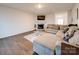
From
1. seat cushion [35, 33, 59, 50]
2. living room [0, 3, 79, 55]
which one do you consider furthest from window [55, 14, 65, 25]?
seat cushion [35, 33, 59, 50]

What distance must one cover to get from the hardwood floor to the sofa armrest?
0.66 meters

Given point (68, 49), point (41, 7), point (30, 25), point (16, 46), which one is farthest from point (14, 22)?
point (68, 49)

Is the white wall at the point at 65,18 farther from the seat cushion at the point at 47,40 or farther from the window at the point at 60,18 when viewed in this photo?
the seat cushion at the point at 47,40

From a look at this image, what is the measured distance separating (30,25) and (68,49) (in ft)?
3.34

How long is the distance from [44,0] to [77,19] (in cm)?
122

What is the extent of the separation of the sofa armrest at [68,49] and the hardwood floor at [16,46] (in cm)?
66

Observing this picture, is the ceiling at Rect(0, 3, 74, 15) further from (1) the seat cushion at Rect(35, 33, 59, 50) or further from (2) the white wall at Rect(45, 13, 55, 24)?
(1) the seat cushion at Rect(35, 33, 59, 50)

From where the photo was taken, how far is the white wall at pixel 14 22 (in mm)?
2144

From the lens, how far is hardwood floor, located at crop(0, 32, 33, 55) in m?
1.99

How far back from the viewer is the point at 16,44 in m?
2.19

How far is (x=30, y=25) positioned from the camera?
2287mm

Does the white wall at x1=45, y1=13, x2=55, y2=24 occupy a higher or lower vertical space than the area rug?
higher

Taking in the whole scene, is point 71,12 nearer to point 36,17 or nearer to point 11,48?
point 36,17
